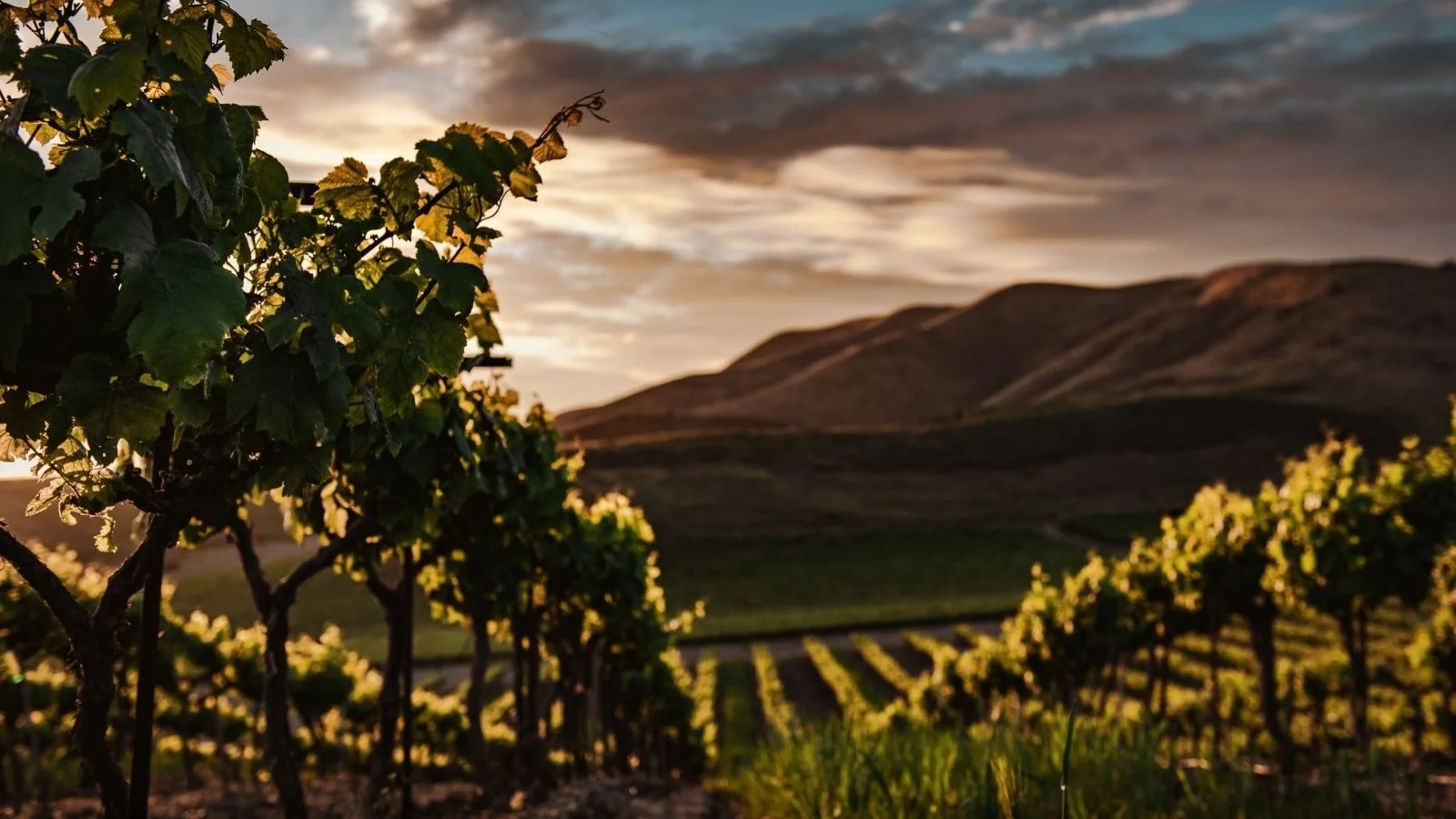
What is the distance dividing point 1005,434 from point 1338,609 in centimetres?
12466

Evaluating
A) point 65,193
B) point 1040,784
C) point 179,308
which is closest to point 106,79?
point 65,193

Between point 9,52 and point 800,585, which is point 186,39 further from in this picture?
point 800,585

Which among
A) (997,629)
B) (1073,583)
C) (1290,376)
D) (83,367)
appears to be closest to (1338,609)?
(1073,583)

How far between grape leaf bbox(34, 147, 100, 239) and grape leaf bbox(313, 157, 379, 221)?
4.41ft

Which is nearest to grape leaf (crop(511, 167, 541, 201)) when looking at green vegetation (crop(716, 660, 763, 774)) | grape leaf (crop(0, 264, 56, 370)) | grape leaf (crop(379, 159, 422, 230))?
grape leaf (crop(379, 159, 422, 230))

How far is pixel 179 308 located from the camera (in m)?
2.80

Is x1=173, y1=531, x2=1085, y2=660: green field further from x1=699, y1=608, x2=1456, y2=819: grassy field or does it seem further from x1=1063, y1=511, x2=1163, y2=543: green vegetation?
x1=699, y1=608, x2=1456, y2=819: grassy field

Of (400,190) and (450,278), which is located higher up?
(400,190)

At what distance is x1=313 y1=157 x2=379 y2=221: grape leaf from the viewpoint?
4.08m

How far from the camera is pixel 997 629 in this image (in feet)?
199

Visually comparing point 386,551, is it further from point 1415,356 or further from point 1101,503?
point 1415,356

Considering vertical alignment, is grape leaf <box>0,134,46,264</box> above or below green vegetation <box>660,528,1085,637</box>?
above

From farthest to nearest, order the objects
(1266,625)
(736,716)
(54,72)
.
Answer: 1. (736,716)
2. (1266,625)
3. (54,72)

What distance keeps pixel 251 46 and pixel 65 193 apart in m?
1.22
